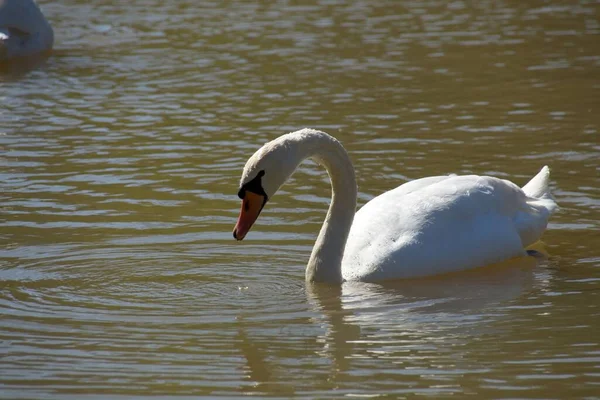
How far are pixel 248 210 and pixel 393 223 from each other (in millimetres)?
1165

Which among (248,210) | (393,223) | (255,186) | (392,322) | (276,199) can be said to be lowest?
(276,199)

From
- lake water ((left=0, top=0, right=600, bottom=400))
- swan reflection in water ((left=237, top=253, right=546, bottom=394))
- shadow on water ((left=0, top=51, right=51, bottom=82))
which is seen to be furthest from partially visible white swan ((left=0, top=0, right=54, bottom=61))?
swan reflection in water ((left=237, top=253, right=546, bottom=394))

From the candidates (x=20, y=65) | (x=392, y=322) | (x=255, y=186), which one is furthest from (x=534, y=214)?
(x=20, y=65)

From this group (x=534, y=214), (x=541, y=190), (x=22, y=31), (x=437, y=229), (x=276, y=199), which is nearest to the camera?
(x=437, y=229)

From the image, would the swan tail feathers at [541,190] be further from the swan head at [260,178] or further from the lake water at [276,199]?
the swan head at [260,178]

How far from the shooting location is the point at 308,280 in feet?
27.0

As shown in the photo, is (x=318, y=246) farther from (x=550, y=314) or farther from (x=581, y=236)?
(x=581, y=236)

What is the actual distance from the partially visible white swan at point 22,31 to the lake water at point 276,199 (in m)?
0.34

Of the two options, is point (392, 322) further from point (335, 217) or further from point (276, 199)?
point (276, 199)

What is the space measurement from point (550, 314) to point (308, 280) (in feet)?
5.42

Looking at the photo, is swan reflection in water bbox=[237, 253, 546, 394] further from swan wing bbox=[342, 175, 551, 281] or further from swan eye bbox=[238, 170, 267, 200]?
swan eye bbox=[238, 170, 267, 200]

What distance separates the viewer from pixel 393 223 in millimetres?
A: 8328

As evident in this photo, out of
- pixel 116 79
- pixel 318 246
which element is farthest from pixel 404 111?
pixel 318 246

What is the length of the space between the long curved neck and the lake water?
0.14 m
